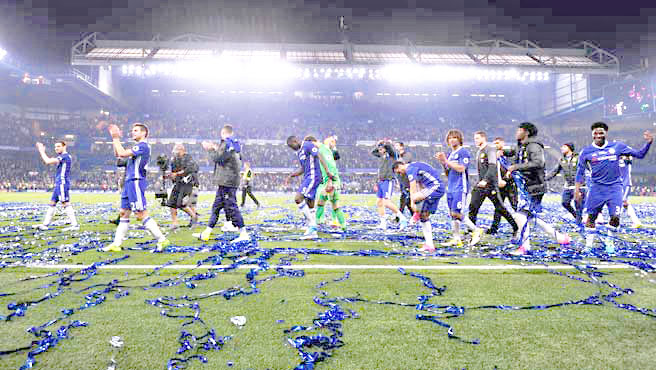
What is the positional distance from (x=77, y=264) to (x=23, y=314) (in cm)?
207

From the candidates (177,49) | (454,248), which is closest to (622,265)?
(454,248)

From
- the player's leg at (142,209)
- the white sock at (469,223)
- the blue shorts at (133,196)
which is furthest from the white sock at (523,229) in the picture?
the blue shorts at (133,196)

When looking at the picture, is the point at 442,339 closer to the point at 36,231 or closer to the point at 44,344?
the point at 44,344

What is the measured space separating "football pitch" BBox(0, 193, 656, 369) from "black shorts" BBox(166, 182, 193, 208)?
275cm

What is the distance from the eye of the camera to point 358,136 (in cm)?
5256

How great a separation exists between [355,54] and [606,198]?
26.5m

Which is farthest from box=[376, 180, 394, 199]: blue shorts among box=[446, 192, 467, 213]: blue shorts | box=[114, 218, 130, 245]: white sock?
box=[114, 218, 130, 245]: white sock

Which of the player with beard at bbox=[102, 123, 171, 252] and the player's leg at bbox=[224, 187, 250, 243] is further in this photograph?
the player's leg at bbox=[224, 187, 250, 243]

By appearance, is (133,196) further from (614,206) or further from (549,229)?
(614,206)

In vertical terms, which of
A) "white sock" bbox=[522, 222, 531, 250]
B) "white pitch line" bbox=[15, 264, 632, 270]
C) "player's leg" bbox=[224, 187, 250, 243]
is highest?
"player's leg" bbox=[224, 187, 250, 243]

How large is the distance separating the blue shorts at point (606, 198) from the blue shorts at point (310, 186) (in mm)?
5139

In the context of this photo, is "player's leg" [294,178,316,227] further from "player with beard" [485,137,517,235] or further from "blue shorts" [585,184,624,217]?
"blue shorts" [585,184,624,217]

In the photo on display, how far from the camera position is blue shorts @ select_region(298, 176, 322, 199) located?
757cm

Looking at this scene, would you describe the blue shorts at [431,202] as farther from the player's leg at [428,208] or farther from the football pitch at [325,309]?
the football pitch at [325,309]
